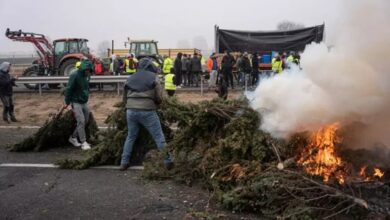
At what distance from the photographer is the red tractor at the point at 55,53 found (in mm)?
23156

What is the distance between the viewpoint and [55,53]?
2377 cm

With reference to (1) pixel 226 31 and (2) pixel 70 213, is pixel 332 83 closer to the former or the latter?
(2) pixel 70 213

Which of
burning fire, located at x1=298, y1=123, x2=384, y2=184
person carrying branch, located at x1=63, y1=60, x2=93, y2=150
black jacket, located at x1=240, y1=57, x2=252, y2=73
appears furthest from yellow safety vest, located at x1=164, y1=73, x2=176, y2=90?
burning fire, located at x1=298, y1=123, x2=384, y2=184

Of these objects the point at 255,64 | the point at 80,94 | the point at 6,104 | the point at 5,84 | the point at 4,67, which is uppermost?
the point at 255,64

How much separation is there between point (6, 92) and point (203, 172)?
9406mm

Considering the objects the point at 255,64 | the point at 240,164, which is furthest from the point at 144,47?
the point at 240,164

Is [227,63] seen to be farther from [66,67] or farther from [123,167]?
[123,167]

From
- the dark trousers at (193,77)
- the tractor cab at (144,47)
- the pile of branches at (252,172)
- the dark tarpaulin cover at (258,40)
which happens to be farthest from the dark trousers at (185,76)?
the pile of branches at (252,172)

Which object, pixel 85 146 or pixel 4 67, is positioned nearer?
pixel 85 146

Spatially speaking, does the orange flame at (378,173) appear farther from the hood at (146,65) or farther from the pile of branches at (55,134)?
the pile of branches at (55,134)

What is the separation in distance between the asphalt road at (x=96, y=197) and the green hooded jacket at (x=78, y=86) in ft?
5.88

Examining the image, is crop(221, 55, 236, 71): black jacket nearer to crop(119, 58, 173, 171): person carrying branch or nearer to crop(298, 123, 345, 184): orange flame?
crop(119, 58, 173, 171): person carrying branch

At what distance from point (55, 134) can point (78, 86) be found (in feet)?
4.27

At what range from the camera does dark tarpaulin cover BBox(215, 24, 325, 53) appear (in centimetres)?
2405
